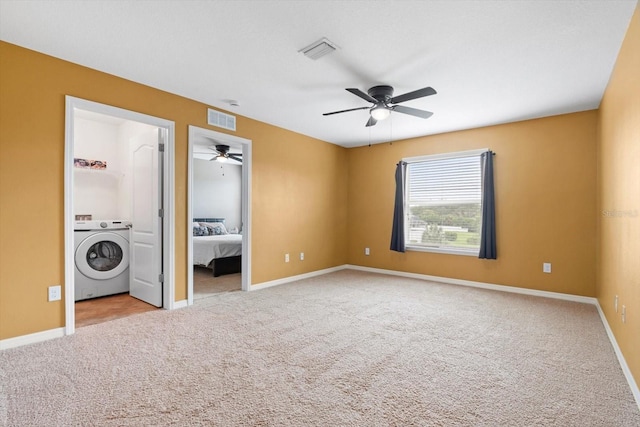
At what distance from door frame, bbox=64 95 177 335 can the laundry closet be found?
27 cm

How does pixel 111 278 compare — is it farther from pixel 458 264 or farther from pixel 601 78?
pixel 601 78

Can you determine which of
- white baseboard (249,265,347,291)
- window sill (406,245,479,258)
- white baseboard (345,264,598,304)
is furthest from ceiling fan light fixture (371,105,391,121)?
white baseboard (345,264,598,304)

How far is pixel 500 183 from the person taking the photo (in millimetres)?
4688

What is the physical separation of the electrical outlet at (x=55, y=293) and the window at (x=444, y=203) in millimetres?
4821

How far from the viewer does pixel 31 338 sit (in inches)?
106

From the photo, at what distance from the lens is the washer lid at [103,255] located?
4.02 meters

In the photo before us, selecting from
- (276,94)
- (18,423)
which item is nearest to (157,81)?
(276,94)

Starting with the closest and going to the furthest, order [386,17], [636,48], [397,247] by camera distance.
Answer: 1. [636,48]
2. [386,17]
3. [397,247]

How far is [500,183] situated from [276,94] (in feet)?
11.5

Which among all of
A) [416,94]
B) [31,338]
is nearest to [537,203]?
[416,94]

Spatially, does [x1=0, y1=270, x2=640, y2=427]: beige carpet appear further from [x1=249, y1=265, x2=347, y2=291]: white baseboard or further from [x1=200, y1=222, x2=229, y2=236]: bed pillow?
[x1=200, y1=222, x2=229, y2=236]: bed pillow

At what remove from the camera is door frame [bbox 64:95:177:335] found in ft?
9.46

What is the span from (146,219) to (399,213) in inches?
156

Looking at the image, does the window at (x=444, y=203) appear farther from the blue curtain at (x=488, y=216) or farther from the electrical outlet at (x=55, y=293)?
the electrical outlet at (x=55, y=293)
